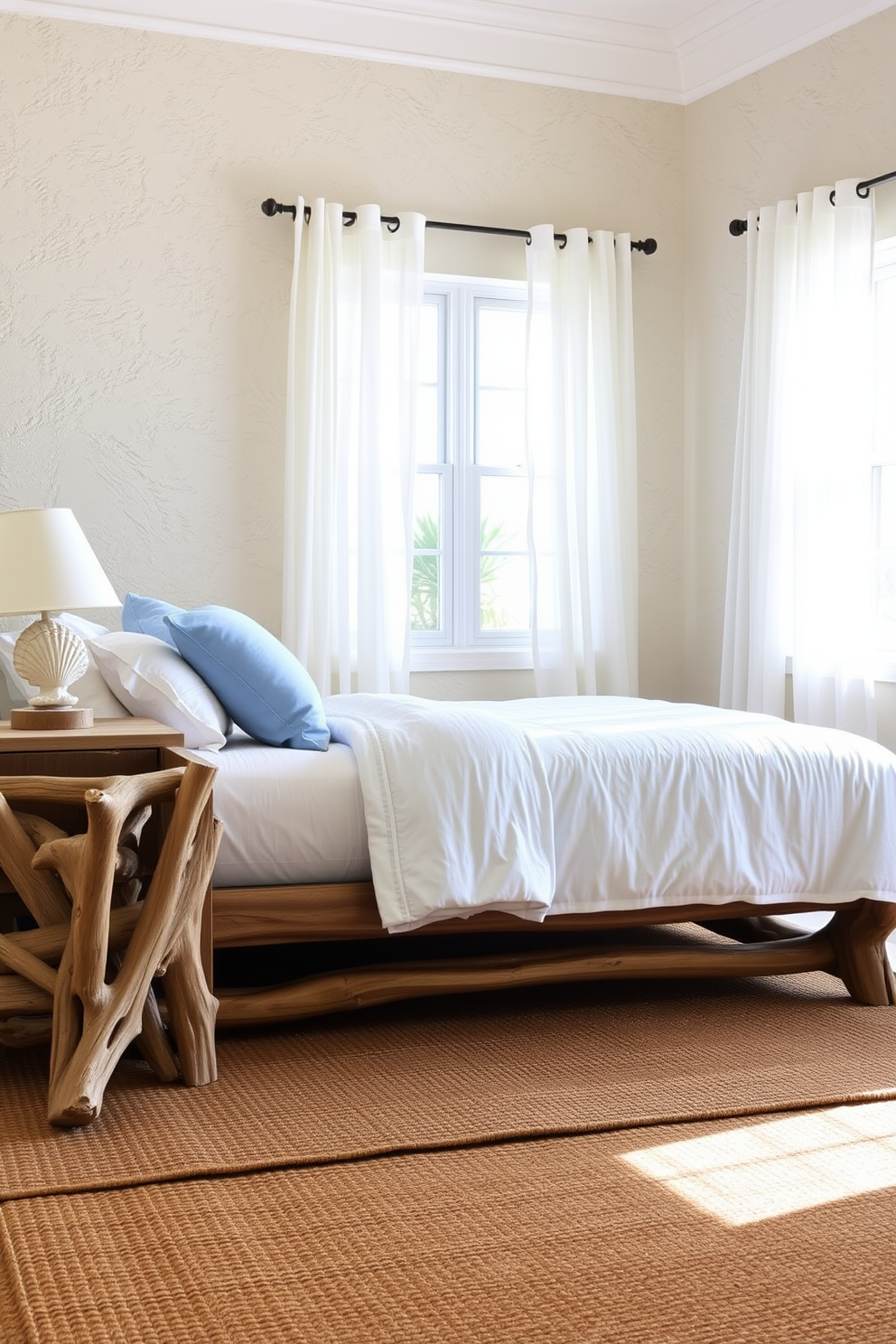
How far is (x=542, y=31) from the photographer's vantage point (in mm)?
5262

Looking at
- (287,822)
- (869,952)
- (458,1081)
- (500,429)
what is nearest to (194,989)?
(287,822)

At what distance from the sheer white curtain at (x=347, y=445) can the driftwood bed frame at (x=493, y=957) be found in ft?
5.50

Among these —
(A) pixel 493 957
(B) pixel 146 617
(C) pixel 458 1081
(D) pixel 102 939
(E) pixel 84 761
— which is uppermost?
(B) pixel 146 617

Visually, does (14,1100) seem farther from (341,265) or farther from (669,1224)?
A: (341,265)

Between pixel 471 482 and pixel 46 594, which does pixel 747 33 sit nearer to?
pixel 471 482

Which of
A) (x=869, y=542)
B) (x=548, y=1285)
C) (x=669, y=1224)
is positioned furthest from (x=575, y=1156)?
(x=869, y=542)

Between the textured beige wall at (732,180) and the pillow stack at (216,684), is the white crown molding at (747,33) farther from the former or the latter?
the pillow stack at (216,684)

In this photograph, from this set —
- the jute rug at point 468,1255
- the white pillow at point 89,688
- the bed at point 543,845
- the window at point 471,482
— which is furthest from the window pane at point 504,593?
the jute rug at point 468,1255

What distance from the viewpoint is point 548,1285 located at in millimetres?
1827

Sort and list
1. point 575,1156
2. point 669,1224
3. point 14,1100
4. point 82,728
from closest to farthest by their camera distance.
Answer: point 669,1224, point 575,1156, point 14,1100, point 82,728

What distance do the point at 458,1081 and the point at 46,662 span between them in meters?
1.31

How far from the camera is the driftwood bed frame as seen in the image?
282cm

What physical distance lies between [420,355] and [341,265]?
46cm

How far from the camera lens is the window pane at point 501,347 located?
5.36m
